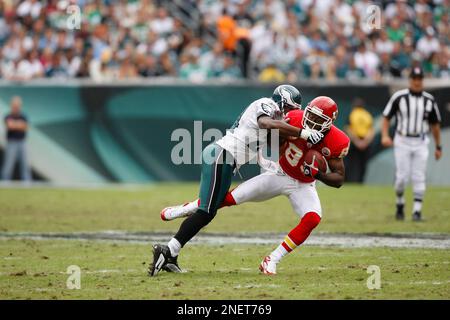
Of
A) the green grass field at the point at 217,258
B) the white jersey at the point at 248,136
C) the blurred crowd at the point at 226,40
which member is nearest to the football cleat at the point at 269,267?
the green grass field at the point at 217,258

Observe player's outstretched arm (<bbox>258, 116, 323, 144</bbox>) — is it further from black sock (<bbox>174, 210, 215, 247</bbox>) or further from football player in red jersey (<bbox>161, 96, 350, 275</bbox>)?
black sock (<bbox>174, 210, 215, 247</bbox>)

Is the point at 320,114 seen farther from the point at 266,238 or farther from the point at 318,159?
the point at 266,238

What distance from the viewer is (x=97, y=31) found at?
16.9 metres

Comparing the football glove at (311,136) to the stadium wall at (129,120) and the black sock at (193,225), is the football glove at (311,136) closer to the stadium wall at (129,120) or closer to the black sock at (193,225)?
the black sock at (193,225)

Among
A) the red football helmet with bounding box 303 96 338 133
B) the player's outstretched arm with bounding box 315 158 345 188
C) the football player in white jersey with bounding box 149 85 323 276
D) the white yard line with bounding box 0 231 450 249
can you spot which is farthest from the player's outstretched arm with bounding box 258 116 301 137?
the white yard line with bounding box 0 231 450 249

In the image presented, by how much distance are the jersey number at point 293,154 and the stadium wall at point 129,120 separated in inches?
326

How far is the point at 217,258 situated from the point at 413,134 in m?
3.97

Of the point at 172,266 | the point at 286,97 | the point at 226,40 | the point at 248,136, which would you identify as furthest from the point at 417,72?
the point at 226,40

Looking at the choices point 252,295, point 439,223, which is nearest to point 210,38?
point 439,223

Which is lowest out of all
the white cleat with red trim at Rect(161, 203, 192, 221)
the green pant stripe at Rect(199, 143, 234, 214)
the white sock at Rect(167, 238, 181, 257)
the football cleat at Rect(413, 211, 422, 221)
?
the white sock at Rect(167, 238, 181, 257)

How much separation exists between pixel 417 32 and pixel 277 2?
2792 millimetres

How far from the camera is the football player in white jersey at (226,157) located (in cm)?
684

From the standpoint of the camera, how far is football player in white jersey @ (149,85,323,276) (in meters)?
6.84

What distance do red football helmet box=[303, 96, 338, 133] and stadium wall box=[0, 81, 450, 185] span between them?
843cm
